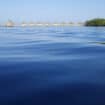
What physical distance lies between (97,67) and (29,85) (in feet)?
7.11

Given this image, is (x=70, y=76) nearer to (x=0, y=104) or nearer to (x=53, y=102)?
(x=53, y=102)

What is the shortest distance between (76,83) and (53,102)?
40.3 inches

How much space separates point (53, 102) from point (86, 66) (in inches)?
104

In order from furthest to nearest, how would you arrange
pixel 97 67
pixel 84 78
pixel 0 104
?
pixel 97 67, pixel 84 78, pixel 0 104

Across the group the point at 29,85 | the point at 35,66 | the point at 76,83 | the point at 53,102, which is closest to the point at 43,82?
the point at 29,85

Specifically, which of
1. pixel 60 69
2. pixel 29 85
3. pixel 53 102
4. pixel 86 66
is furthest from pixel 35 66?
pixel 53 102

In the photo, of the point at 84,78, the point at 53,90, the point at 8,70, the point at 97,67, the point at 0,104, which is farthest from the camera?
the point at 97,67

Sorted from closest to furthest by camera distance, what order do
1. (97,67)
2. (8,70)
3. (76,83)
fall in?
1. (76,83)
2. (8,70)
3. (97,67)

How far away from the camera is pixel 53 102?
347cm

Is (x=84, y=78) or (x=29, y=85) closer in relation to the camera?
(x=29, y=85)

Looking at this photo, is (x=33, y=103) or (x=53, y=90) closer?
(x=33, y=103)

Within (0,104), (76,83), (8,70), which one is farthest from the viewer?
Result: (8,70)

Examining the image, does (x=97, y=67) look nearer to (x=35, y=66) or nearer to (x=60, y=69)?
(x=60, y=69)

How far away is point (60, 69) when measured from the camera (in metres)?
5.59
